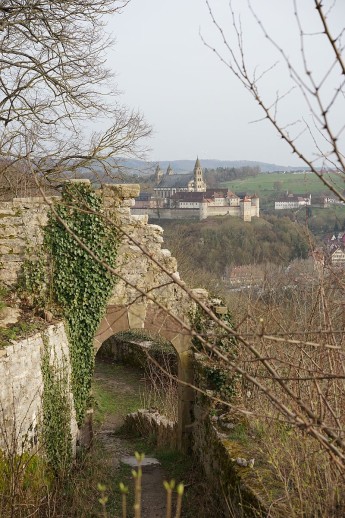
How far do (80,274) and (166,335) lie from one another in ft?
5.63

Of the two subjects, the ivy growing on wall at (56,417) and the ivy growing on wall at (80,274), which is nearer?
the ivy growing on wall at (56,417)

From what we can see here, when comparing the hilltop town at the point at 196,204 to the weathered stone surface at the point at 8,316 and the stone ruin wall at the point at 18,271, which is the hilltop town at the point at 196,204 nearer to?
the stone ruin wall at the point at 18,271

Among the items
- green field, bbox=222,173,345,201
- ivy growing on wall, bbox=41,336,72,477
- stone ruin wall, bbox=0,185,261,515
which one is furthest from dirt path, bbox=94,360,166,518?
green field, bbox=222,173,345,201

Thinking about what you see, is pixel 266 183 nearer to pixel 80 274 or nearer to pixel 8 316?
pixel 80 274

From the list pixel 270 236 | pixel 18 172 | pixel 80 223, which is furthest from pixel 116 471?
pixel 270 236

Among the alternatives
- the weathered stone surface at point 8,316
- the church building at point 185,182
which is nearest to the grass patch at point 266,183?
the church building at point 185,182

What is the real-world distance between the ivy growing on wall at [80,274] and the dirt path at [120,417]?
4.80ft

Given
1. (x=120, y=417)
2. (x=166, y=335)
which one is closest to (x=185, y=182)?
(x=120, y=417)

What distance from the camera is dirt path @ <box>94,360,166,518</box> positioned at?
7984 mm

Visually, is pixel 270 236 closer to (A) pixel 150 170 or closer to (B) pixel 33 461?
(A) pixel 150 170

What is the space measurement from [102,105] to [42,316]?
710 cm

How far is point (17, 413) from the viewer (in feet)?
20.5

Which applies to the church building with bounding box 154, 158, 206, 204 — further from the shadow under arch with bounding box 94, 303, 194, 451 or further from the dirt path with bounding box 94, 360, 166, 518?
the shadow under arch with bounding box 94, 303, 194, 451

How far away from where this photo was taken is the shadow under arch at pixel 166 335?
8.47 metres
